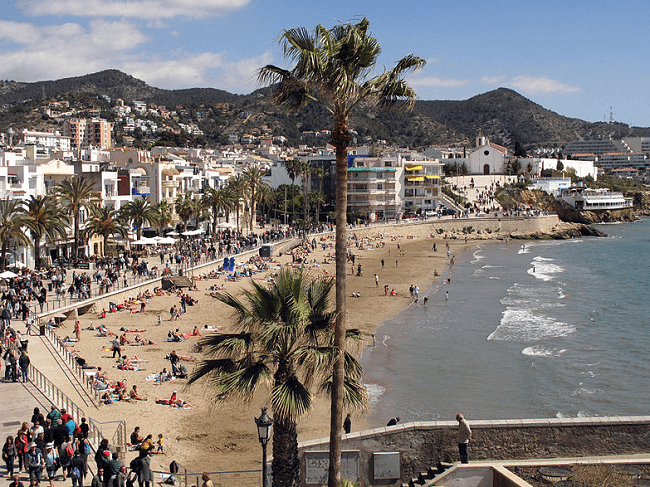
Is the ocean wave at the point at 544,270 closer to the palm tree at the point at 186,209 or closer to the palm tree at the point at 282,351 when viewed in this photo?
the palm tree at the point at 186,209

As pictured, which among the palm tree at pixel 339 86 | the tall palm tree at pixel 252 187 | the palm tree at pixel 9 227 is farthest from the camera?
the tall palm tree at pixel 252 187

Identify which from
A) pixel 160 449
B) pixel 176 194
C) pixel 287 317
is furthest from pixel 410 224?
pixel 287 317

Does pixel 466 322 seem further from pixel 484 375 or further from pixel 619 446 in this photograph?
pixel 619 446

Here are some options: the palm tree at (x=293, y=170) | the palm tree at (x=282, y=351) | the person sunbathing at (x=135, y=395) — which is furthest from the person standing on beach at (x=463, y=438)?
the palm tree at (x=293, y=170)

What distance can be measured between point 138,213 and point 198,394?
2746 centimetres

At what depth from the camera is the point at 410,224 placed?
8062 cm

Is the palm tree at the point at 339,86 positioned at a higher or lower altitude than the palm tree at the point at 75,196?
higher

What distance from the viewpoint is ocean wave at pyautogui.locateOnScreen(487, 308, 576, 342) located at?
1174 inches

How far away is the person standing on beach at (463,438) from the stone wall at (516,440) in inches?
19.6

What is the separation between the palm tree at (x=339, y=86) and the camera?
27.2 feet

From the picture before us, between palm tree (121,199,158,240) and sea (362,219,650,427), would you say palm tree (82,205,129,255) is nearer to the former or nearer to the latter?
palm tree (121,199,158,240)

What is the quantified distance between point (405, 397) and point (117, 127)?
193 metres

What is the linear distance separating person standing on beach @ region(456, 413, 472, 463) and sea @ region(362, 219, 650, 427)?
687 cm

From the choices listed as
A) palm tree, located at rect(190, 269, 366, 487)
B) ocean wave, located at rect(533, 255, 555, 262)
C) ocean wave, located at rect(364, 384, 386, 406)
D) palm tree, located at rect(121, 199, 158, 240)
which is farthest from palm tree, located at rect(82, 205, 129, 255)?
ocean wave, located at rect(533, 255, 555, 262)
